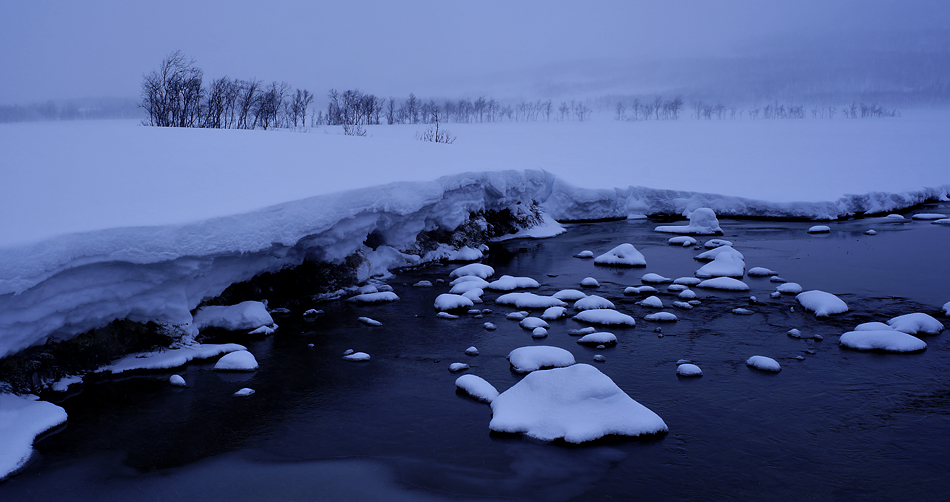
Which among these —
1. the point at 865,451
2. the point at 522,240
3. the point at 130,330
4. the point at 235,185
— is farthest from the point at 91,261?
the point at 522,240

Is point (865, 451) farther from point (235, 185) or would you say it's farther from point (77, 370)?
point (235, 185)

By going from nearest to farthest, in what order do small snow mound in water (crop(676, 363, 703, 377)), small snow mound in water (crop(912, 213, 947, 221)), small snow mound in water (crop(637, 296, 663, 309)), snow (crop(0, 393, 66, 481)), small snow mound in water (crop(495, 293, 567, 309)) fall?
snow (crop(0, 393, 66, 481)) < small snow mound in water (crop(676, 363, 703, 377)) < small snow mound in water (crop(637, 296, 663, 309)) < small snow mound in water (crop(495, 293, 567, 309)) < small snow mound in water (crop(912, 213, 947, 221))

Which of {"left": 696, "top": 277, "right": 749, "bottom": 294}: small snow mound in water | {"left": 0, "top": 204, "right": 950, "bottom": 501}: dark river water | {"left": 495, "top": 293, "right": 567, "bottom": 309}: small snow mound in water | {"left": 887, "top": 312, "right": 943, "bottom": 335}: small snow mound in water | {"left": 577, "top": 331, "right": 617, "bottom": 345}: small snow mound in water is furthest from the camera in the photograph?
{"left": 696, "top": 277, "right": 749, "bottom": 294}: small snow mound in water

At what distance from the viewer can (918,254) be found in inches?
591

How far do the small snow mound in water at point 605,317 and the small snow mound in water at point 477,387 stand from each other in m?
2.89

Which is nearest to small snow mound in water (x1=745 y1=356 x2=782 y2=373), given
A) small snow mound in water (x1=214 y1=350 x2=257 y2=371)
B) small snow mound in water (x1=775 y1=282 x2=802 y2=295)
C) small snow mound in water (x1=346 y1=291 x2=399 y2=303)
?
small snow mound in water (x1=775 y1=282 x2=802 y2=295)

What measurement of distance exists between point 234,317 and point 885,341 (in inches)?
370

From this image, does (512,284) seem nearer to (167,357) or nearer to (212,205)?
(212,205)

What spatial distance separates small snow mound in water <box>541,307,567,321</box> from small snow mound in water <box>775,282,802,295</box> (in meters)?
4.34

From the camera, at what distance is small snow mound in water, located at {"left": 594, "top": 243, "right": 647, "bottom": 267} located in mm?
14092

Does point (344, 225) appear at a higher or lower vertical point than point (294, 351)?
higher

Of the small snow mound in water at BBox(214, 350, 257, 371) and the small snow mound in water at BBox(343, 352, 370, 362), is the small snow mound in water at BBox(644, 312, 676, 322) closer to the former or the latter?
the small snow mound in water at BBox(343, 352, 370, 362)

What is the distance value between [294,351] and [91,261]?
Answer: 277 centimetres

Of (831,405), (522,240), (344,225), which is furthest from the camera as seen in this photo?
(522,240)
